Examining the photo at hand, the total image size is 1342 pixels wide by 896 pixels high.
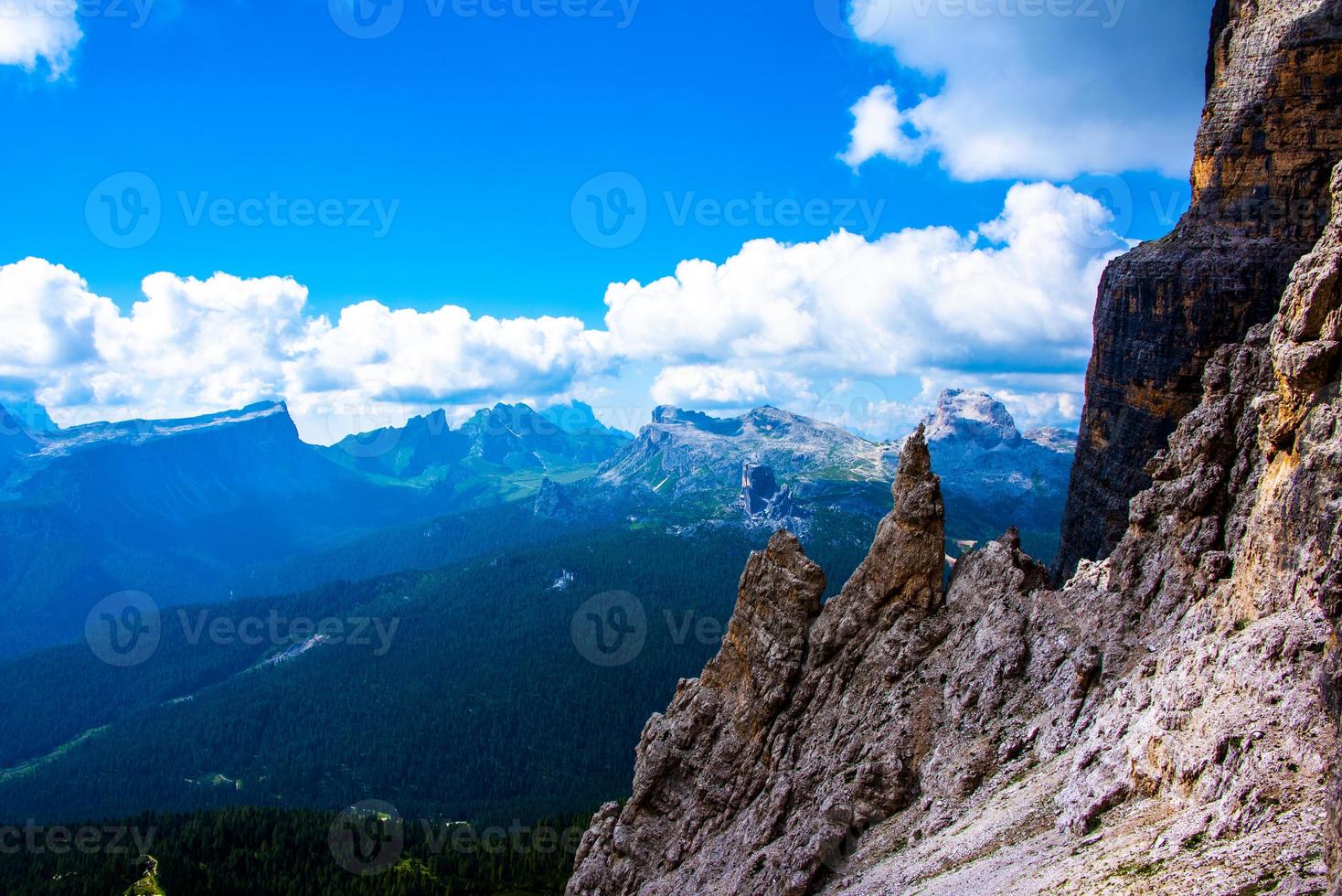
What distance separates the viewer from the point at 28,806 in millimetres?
187375

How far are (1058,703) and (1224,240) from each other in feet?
120

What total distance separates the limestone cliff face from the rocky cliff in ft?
0.75

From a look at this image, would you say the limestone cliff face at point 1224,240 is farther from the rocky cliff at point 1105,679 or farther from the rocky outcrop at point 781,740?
the rocky outcrop at point 781,740

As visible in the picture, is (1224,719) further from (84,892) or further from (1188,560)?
(84,892)

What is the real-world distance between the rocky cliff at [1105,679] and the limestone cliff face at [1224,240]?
0.23m

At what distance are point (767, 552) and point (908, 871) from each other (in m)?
26.8

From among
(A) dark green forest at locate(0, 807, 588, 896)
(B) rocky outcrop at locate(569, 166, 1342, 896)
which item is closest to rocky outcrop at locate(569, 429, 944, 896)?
(B) rocky outcrop at locate(569, 166, 1342, 896)

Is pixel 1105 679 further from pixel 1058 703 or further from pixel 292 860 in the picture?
pixel 292 860

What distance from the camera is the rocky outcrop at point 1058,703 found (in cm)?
2670

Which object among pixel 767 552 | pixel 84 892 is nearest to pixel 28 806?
pixel 84 892

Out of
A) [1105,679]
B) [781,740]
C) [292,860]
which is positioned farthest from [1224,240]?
[292,860]

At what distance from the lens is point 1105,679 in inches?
1435

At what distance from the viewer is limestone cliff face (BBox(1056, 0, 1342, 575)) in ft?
170

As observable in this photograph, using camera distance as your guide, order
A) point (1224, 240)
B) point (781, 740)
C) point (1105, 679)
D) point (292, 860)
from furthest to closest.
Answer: point (292, 860)
point (1224, 240)
point (781, 740)
point (1105, 679)
